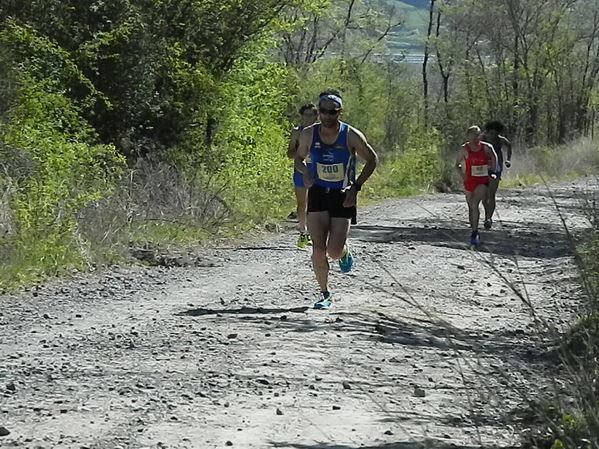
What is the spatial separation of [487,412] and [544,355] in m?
2.18

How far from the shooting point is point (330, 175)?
10.5 meters

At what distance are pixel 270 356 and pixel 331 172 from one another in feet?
8.33

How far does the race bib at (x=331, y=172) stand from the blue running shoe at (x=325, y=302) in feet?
3.60

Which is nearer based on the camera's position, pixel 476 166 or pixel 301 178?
pixel 301 178

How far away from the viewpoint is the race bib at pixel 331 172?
10531mm

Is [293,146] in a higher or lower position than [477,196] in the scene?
higher

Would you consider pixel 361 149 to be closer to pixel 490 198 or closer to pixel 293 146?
pixel 293 146

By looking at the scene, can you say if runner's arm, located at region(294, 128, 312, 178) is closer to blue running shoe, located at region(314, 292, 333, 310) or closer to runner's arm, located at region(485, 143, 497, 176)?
blue running shoe, located at region(314, 292, 333, 310)

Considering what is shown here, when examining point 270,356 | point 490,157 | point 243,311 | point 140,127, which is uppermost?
point 140,127

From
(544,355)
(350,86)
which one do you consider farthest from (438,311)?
(350,86)

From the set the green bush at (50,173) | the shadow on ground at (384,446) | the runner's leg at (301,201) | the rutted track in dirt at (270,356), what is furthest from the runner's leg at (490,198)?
the shadow on ground at (384,446)

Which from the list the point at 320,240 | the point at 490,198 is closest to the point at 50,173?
the point at 320,240

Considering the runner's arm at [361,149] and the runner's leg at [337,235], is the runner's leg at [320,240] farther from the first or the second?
the runner's arm at [361,149]

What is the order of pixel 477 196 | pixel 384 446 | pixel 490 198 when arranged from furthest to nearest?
pixel 490 198, pixel 477 196, pixel 384 446
